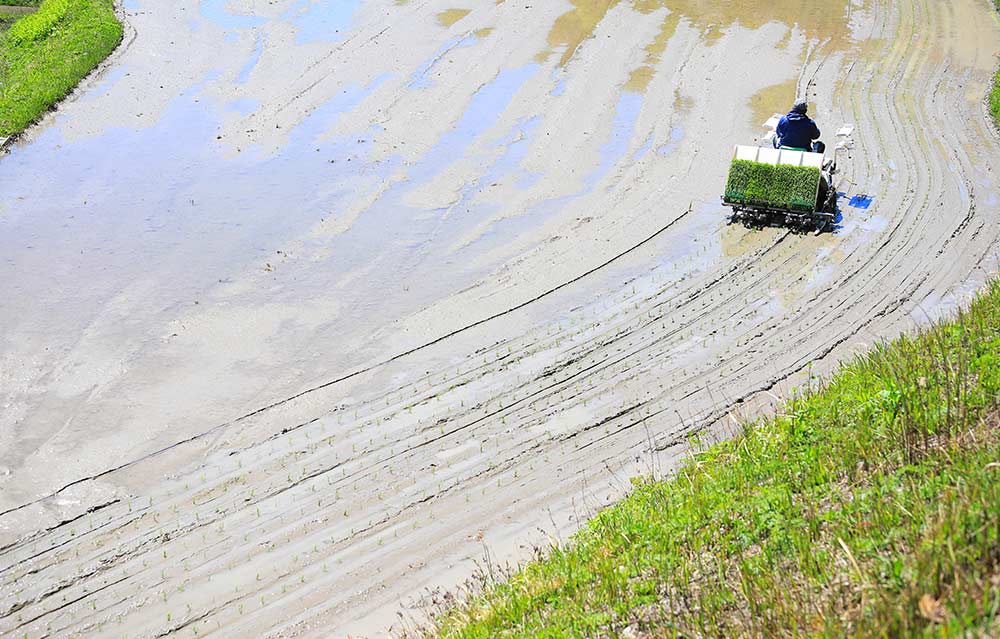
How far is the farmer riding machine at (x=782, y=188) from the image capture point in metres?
15.1

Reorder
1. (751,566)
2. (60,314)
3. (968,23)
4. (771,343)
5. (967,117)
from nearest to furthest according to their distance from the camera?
(751,566), (771,343), (60,314), (967,117), (968,23)

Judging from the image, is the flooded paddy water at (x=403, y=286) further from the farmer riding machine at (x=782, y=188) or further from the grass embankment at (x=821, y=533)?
the grass embankment at (x=821, y=533)

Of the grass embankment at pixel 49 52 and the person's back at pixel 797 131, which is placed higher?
the grass embankment at pixel 49 52

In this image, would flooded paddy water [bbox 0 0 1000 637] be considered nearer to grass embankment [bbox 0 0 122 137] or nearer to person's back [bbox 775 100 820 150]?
grass embankment [bbox 0 0 122 137]

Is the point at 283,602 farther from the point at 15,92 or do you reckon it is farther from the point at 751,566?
the point at 15,92

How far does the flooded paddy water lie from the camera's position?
9711 millimetres

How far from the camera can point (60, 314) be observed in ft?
45.3

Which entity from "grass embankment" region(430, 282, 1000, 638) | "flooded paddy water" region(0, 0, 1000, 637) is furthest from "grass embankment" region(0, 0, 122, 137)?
"grass embankment" region(430, 282, 1000, 638)

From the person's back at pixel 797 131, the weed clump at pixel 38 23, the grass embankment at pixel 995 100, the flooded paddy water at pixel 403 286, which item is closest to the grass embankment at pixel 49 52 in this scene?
the weed clump at pixel 38 23

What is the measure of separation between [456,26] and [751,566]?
21.3 meters

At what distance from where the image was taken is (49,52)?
78.6ft

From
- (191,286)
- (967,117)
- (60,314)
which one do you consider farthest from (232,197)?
(967,117)

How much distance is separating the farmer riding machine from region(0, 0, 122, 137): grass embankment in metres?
14.8

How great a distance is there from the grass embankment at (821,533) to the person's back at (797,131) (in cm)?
644
